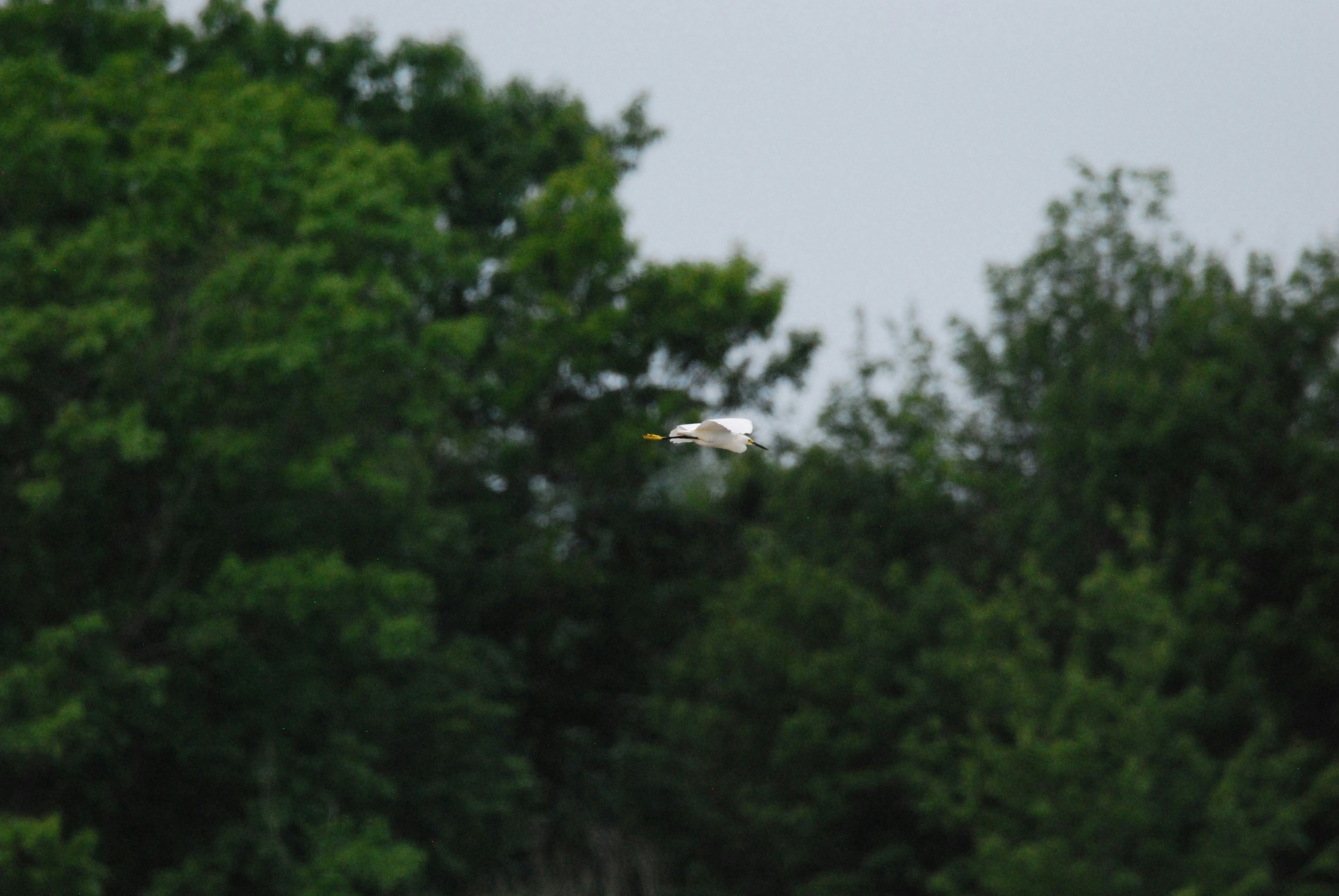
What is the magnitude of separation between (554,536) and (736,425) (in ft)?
65.6

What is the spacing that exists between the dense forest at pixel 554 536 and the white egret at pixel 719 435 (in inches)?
498

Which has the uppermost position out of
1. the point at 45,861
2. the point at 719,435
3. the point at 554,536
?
the point at 554,536

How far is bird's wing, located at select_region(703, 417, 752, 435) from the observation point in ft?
11.5

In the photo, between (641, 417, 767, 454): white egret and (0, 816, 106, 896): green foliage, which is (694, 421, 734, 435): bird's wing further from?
(0, 816, 106, 896): green foliage

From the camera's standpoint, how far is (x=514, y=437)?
77.8ft

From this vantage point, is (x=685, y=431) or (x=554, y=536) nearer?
(x=685, y=431)

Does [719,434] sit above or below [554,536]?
below

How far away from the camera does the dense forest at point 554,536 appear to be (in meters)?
16.9

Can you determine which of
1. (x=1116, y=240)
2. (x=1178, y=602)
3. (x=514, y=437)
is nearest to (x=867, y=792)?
(x=1178, y=602)

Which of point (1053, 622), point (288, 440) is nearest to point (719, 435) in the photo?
point (288, 440)

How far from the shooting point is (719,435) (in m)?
3.57

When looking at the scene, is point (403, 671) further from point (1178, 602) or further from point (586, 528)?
point (1178, 602)

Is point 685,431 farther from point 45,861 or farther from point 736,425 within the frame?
point 45,861

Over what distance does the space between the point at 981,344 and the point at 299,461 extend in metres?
11.0
